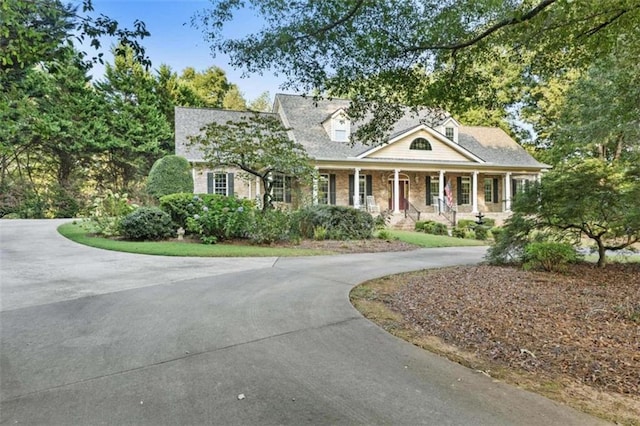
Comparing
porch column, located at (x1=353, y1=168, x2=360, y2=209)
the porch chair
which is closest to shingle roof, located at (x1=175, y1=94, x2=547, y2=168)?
porch column, located at (x1=353, y1=168, x2=360, y2=209)

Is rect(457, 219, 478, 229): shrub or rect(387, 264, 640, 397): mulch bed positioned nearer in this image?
rect(387, 264, 640, 397): mulch bed

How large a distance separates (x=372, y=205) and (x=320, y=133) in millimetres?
5168

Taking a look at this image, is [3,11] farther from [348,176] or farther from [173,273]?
[348,176]

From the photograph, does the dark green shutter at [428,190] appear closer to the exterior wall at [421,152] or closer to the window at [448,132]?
the exterior wall at [421,152]

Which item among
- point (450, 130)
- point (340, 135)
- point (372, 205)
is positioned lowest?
point (372, 205)

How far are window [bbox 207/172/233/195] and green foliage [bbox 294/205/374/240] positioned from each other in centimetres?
794

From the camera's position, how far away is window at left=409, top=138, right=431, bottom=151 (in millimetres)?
22125

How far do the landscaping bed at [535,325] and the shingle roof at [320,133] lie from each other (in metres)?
14.3

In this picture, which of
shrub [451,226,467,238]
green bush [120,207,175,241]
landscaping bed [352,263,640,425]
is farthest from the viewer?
shrub [451,226,467,238]

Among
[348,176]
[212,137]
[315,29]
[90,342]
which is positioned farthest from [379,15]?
[348,176]

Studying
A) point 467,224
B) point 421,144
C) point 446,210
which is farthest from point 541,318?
point 421,144

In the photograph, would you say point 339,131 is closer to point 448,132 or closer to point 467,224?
point 448,132

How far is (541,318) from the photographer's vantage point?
436cm

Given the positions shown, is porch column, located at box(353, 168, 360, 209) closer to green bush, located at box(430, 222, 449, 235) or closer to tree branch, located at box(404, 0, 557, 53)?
green bush, located at box(430, 222, 449, 235)
